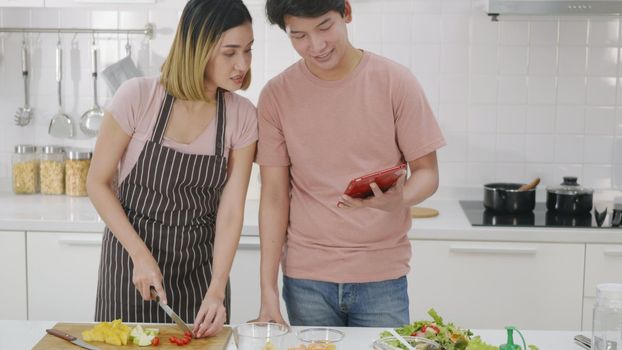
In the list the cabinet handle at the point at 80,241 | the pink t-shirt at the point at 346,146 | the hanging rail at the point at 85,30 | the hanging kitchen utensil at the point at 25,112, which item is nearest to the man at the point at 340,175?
the pink t-shirt at the point at 346,146

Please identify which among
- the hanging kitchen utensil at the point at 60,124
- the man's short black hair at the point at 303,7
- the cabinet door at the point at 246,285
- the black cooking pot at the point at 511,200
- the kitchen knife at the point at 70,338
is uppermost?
the man's short black hair at the point at 303,7

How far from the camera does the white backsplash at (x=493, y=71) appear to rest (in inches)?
140

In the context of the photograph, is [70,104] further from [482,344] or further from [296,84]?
[482,344]

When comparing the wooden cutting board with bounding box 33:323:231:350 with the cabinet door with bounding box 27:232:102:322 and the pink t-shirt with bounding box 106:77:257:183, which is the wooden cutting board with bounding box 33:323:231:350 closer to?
the pink t-shirt with bounding box 106:77:257:183

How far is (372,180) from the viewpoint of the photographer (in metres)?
1.89

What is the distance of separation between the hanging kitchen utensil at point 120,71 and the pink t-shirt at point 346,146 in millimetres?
1604

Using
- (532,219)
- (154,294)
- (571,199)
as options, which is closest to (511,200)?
(532,219)

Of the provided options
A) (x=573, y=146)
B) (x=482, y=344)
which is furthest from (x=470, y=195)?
(x=482, y=344)

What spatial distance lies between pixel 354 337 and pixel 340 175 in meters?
0.44

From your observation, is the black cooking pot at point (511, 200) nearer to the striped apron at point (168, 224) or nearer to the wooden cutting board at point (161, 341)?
the striped apron at point (168, 224)

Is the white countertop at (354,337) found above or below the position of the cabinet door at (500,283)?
above

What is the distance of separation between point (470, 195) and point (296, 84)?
1.66 metres

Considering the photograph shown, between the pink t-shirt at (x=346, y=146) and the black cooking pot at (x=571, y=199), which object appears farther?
the black cooking pot at (x=571, y=199)

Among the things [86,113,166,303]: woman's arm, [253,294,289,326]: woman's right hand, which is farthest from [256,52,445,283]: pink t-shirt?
[86,113,166,303]: woman's arm
